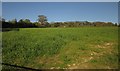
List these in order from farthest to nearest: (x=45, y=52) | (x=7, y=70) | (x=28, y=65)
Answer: (x=45, y=52), (x=28, y=65), (x=7, y=70)

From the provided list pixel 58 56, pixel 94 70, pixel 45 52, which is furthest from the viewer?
pixel 45 52

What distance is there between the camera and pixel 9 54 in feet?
40.0

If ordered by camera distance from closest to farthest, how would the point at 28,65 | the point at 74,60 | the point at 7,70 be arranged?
the point at 7,70
the point at 28,65
the point at 74,60

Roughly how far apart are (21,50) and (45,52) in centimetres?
188

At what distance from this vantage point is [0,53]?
40.8ft

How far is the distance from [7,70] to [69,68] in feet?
10.2

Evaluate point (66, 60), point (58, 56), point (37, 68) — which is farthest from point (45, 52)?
point (37, 68)

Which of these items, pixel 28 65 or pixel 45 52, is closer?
pixel 28 65

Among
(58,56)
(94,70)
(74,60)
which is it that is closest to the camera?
(94,70)

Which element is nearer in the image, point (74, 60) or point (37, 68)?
point (37, 68)

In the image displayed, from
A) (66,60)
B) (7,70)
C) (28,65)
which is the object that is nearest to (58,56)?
(66,60)

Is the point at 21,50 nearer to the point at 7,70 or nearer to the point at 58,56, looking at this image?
the point at 58,56

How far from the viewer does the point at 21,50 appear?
1323 cm

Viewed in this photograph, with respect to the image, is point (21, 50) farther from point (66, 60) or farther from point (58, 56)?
point (66, 60)
